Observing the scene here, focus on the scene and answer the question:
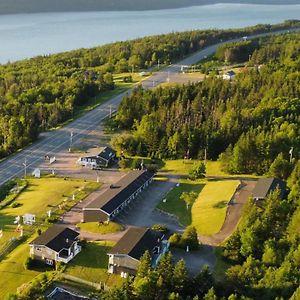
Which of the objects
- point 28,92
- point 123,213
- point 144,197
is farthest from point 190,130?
point 28,92

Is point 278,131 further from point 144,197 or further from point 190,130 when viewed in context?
point 144,197

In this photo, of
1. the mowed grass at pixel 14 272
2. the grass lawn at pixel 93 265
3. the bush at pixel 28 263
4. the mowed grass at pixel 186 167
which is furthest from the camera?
the mowed grass at pixel 186 167

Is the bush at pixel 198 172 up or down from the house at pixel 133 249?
up

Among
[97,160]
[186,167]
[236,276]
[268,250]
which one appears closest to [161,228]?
[268,250]

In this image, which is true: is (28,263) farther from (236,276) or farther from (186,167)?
(186,167)

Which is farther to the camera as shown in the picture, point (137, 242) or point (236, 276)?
point (137, 242)

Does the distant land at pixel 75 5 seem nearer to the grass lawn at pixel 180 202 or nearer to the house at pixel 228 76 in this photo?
the house at pixel 228 76

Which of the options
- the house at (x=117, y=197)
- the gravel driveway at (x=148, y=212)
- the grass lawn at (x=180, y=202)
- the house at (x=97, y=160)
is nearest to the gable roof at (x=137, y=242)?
the gravel driveway at (x=148, y=212)
